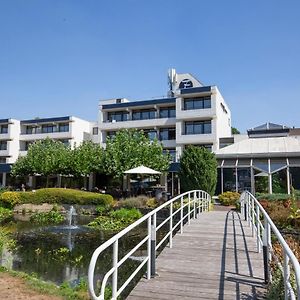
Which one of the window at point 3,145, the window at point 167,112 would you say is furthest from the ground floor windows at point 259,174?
the window at point 3,145

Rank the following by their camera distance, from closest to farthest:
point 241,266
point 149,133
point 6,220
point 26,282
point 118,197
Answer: point 241,266, point 26,282, point 6,220, point 118,197, point 149,133

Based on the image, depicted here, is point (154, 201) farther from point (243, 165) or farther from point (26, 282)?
point (26, 282)

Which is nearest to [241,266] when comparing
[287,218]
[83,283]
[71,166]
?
[83,283]

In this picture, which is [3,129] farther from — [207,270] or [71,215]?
[207,270]

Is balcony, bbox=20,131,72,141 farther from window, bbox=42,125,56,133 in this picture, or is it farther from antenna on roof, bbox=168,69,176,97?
antenna on roof, bbox=168,69,176,97

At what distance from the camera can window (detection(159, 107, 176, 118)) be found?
125 feet

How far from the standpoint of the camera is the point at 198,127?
35.2 meters

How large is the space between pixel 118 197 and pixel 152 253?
2105 cm

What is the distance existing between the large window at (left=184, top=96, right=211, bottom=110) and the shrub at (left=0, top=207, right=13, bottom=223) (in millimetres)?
20514

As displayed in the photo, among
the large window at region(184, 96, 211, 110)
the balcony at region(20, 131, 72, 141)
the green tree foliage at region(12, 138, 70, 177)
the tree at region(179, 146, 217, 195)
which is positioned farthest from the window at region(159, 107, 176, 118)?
the balcony at region(20, 131, 72, 141)

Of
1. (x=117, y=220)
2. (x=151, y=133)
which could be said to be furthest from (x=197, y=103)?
(x=117, y=220)

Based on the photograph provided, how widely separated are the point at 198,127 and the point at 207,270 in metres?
29.8

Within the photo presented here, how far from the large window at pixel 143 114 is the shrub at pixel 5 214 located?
2028cm

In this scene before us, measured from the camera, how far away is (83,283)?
291 inches
